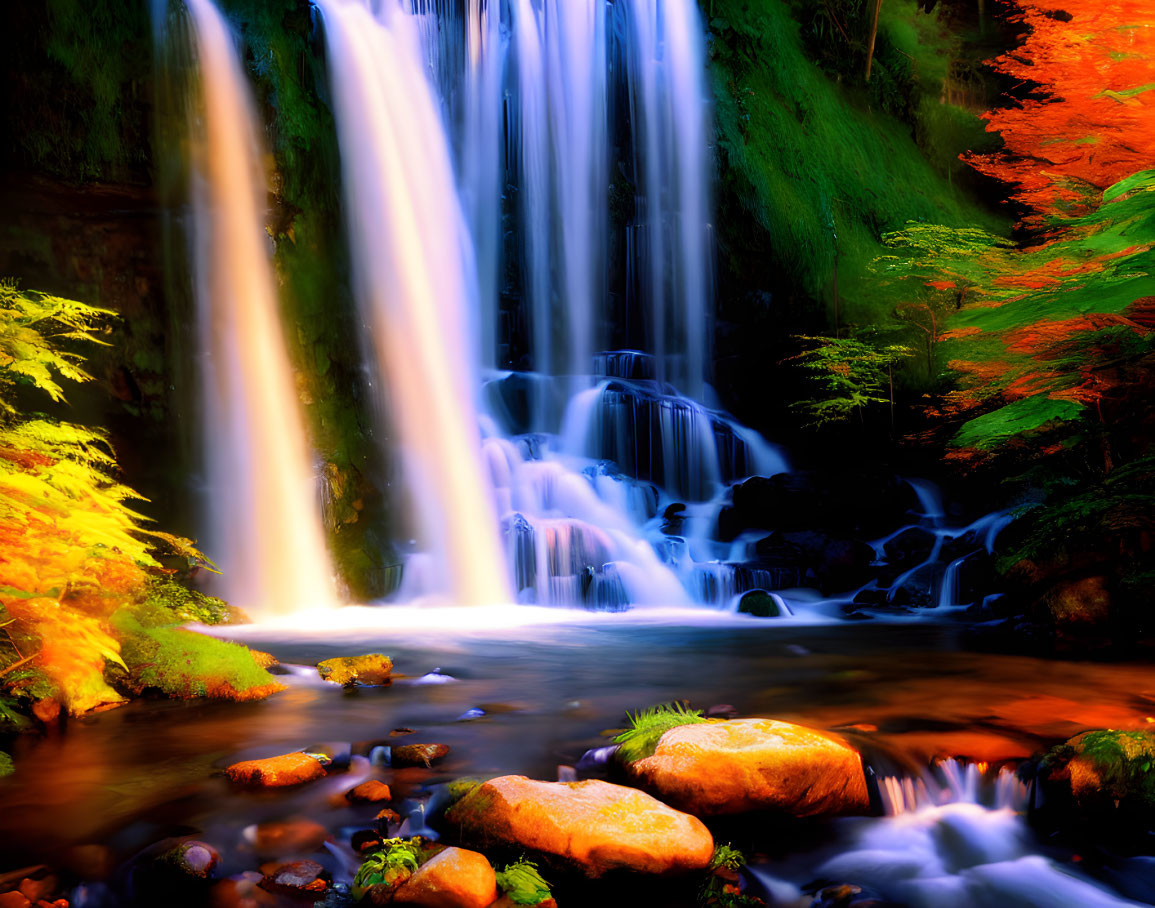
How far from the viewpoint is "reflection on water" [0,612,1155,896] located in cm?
484

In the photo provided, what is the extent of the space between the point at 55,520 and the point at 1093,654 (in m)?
9.33

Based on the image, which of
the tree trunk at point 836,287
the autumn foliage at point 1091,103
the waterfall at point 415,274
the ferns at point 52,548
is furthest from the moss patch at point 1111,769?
the tree trunk at point 836,287

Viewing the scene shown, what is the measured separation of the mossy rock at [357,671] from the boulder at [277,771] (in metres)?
2.45

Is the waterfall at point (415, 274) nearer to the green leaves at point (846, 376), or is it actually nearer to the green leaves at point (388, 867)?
the green leaves at point (846, 376)

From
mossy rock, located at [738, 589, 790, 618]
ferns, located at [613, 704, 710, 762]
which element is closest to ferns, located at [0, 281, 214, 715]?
ferns, located at [613, 704, 710, 762]

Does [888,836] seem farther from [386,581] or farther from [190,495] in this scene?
[190,495]

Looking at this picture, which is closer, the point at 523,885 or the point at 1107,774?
the point at 523,885

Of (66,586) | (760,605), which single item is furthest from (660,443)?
(66,586)

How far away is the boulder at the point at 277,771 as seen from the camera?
5133mm

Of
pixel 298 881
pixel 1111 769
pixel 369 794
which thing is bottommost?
pixel 298 881

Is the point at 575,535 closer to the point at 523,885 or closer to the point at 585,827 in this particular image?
the point at 585,827

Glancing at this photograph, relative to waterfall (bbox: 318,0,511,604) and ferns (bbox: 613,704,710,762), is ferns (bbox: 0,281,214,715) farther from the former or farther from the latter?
waterfall (bbox: 318,0,511,604)

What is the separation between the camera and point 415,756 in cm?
546

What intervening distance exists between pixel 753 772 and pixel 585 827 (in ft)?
3.55
